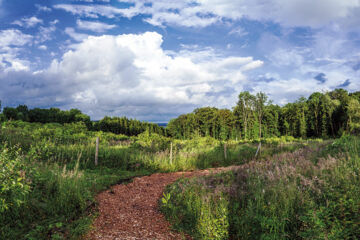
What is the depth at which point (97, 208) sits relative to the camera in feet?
18.0

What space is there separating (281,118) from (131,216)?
42.3m

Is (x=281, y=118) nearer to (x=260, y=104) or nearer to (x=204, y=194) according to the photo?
(x=260, y=104)

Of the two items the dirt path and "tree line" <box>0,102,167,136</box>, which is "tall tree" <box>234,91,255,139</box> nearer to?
"tree line" <box>0,102,167,136</box>

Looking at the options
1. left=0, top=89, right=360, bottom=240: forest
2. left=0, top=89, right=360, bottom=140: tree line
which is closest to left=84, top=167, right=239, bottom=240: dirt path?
left=0, top=89, right=360, bottom=240: forest

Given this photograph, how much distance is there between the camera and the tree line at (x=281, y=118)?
126ft

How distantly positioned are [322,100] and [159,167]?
38.8m

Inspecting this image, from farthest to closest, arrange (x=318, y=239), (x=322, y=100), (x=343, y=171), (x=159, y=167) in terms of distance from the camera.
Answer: (x=322, y=100) → (x=159, y=167) → (x=343, y=171) → (x=318, y=239)

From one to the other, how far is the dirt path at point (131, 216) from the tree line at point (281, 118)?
95.8 ft

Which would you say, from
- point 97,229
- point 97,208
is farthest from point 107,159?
point 97,229

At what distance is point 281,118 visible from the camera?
4238cm

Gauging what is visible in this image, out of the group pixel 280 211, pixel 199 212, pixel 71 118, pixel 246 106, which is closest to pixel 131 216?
pixel 199 212

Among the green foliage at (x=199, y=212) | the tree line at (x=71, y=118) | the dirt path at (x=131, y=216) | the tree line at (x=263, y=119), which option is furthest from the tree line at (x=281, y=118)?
the green foliage at (x=199, y=212)

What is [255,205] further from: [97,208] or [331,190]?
[97,208]

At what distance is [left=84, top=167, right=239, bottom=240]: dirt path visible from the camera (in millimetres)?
4418
